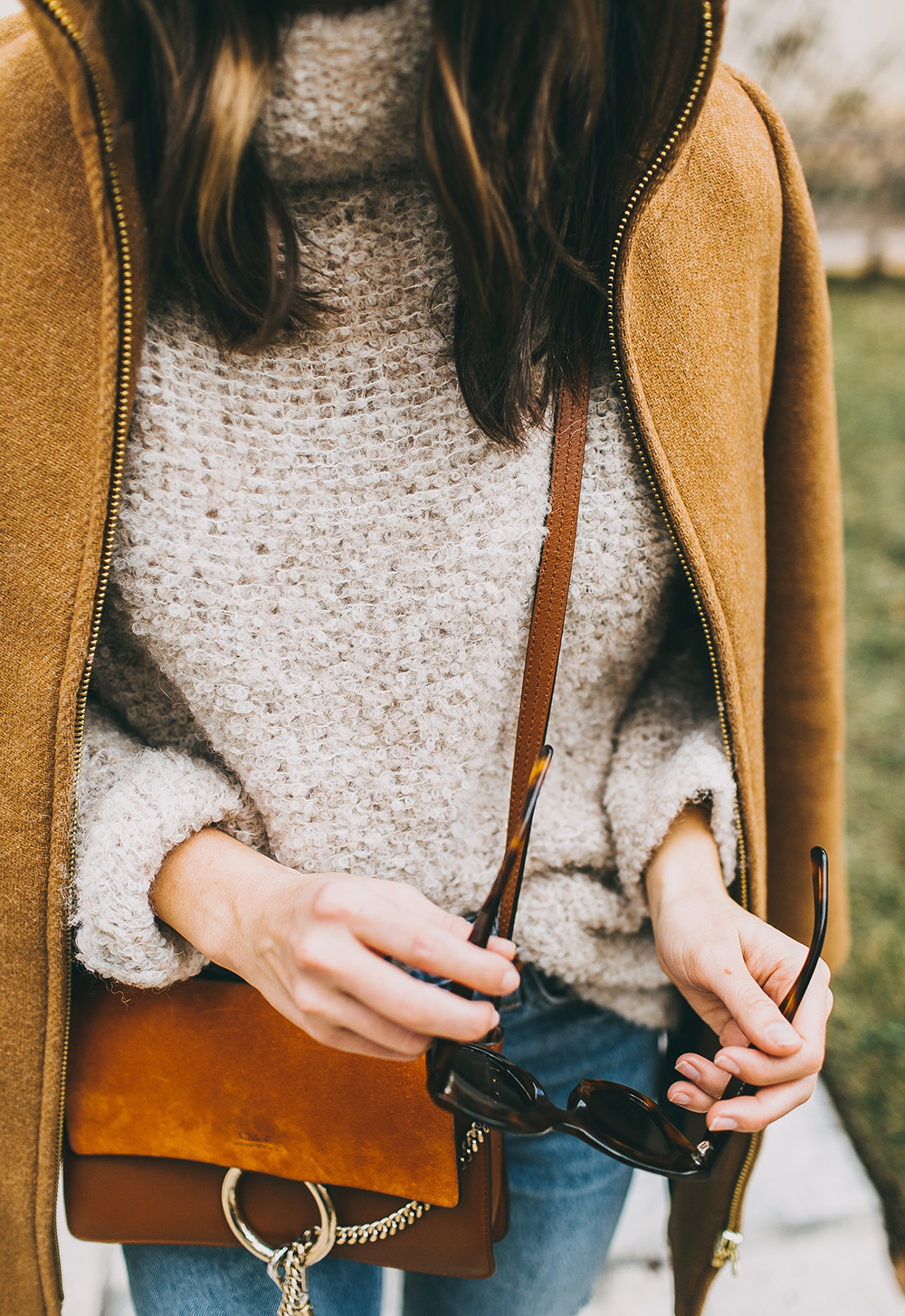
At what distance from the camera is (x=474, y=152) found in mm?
647

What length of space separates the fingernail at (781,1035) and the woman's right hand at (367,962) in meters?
0.26

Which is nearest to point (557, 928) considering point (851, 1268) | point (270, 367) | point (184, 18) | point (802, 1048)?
point (802, 1048)

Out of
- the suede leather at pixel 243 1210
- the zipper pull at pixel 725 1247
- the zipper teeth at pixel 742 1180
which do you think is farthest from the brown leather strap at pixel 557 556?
the zipper pull at pixel 725 1247

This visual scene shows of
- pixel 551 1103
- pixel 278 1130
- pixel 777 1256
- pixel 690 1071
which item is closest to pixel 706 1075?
pixel 690 1071

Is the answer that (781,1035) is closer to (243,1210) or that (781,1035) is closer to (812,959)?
(812,959)

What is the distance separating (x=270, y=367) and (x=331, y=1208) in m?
0.96

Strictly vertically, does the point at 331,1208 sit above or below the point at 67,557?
below

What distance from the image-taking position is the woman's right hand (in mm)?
632

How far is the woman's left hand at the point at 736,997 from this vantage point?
75cm

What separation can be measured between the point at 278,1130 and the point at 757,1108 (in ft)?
1.75

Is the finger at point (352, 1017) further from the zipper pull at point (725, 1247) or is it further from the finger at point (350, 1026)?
the zipper pull at point (725, 1247)

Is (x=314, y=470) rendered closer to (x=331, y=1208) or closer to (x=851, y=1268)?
(x=331, y=1208)

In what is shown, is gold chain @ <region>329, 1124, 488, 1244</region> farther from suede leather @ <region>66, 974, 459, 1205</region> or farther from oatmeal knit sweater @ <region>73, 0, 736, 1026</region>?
oatmeal knit sweater @ <region>73, 0, 736, 1026</region>

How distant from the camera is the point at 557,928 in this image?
1043 mm
